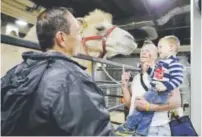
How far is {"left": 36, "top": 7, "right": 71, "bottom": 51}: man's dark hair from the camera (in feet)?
2.81

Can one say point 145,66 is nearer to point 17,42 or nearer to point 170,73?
point 170,73

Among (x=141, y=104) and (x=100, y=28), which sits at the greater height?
(x=100, y=28)

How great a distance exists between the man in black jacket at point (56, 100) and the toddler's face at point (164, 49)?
44 centimetres

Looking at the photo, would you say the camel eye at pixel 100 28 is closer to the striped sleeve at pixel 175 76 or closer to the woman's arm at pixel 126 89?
the woman's arm at pixel 126 89

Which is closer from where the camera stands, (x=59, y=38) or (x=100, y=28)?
(x=59, y=38)

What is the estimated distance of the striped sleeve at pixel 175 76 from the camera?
1054 mm

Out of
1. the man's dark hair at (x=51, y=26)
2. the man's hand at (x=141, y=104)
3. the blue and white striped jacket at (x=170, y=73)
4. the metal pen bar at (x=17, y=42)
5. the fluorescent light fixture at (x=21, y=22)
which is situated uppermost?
the fluorescent light fixture at (x=21, y=22)

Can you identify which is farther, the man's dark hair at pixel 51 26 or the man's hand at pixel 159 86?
the man's hand at pixel 159 86

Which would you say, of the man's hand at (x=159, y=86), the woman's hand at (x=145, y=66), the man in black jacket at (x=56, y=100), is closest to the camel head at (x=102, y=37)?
the woman's hand at (x=145, y=66)

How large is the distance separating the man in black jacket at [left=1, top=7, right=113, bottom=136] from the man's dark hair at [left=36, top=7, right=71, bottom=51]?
0.20 ft

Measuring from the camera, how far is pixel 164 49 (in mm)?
1097

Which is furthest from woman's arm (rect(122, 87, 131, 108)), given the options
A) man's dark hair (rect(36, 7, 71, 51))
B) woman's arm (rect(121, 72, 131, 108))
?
man's dark hair (rect(36, 7, 71, 51))

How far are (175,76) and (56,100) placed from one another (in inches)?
23.0

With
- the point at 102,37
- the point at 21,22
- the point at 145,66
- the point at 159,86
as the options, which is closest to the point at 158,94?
the point at 159,86
